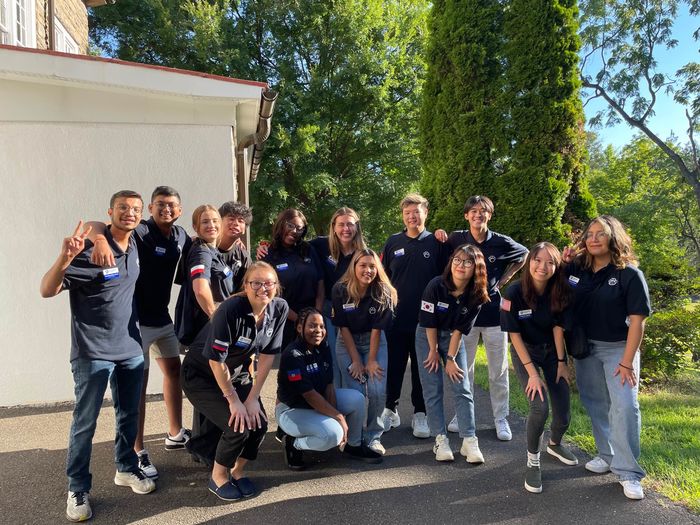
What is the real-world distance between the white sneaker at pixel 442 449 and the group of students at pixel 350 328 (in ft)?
0.04

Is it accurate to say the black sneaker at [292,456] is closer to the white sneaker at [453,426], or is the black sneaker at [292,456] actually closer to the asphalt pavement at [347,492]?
the asphalt pavement at [347,492]

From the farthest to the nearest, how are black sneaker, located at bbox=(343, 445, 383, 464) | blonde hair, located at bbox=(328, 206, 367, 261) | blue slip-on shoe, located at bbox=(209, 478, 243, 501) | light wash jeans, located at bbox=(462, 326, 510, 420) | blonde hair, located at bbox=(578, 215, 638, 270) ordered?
light wash jeans, located at bbox=(462, 326, 510, 420) → blonde hair, located at bbox=(328, 206, 367, 261) → black sneaker, located at bbox=(343, 445, 383, 464) → blonde hair, located at bbox=(578, 215, 638, 270) → blue slip-on shoe, located at bbox=(209, 478, 243, 501)

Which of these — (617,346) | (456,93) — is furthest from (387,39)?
(617,346)

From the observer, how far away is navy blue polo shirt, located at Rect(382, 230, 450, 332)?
13.9 ft

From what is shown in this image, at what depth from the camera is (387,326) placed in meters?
3.83

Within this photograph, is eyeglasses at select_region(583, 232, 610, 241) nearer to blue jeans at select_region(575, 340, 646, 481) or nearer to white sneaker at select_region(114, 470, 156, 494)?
blue jeans at select_region(575, 340, 646, 481)

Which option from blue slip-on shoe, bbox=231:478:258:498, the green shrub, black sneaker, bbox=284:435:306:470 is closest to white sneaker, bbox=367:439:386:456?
black sneaker, bbox=284:435:306:470

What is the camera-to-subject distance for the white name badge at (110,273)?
9.74 feet

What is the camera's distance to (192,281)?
11.3 feet

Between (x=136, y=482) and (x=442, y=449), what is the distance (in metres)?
2.24

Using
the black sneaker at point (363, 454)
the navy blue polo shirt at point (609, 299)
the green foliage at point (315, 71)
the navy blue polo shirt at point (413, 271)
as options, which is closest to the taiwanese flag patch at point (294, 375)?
the black sneaker at point (363, 454)

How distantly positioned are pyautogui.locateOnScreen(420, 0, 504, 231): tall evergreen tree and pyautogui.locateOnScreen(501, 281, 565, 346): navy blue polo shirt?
472 cm

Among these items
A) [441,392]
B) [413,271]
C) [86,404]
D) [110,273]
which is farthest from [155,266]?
[441,392]

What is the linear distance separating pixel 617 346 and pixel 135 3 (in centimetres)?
1737
